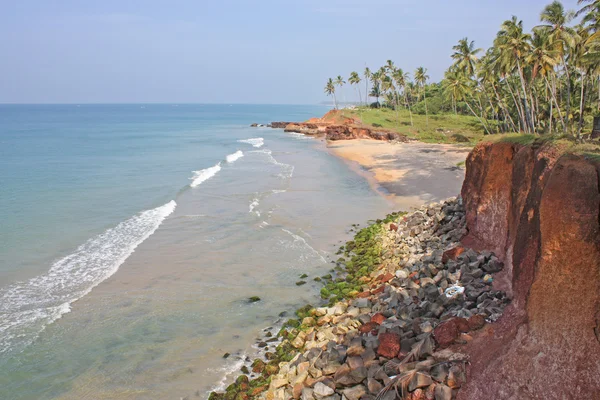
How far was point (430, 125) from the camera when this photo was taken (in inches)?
3322

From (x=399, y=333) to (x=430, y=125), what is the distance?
260 ft

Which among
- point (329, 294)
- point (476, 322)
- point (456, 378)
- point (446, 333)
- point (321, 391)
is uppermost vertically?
point (476, 322)

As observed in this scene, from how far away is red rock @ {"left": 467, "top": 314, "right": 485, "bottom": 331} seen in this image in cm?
965

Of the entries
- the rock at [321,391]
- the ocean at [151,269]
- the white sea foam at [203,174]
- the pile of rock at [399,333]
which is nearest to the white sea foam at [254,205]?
the ocean at [151,269]

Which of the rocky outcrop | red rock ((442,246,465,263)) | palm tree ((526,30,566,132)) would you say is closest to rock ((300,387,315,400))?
red rock ((442,246,465,263))

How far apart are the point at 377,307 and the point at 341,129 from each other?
70720 mm

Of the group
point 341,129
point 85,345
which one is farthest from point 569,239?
point 341,129

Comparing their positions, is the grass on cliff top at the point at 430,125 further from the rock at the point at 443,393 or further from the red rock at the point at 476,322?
the rock at the point at 443,393

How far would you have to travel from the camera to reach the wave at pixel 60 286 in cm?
1468

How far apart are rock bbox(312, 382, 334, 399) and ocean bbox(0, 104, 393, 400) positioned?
327cm

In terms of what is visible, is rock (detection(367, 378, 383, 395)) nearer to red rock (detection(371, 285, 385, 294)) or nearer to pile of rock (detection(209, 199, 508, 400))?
pile of rock (detection(209, 199, 508, 400))

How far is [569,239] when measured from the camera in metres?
8.09

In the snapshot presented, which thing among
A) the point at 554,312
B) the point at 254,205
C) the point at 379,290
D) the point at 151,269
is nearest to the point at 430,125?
the point at 254,205

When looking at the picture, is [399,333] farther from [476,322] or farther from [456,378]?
[456,378]
